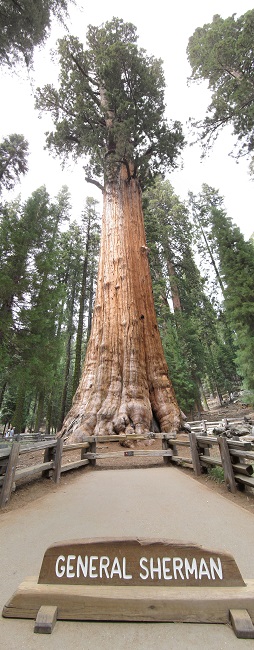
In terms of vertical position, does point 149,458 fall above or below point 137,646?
above

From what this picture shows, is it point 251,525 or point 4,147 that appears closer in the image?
point 251,525

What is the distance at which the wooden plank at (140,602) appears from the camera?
149cm

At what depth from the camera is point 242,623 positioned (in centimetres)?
143

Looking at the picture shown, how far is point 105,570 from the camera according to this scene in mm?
1643

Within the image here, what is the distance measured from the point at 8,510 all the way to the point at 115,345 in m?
6.15

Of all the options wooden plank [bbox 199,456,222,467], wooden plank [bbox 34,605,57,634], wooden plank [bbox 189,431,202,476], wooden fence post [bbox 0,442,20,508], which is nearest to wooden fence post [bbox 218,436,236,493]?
wooden plank [bbox 199,456,222,467]

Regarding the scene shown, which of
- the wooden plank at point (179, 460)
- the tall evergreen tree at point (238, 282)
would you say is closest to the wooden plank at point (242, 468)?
the wooden plank at point (179, 460)

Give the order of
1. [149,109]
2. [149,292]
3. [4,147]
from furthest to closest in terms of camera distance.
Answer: [4,147] → [149,109] → [149,292]

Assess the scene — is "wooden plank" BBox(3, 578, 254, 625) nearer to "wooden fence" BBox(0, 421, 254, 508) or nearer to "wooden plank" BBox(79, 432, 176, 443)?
"wooden fence" BBox(0, 421, 254, 508)

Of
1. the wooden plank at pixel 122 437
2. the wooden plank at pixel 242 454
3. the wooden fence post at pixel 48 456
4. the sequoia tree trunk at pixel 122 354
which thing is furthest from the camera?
the sequoia tree trunk at pixel 122 354

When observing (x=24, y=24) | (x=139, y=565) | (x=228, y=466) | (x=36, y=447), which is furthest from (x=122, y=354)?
(x=24, y=24)

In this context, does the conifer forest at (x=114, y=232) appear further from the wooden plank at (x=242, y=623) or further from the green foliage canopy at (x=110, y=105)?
the wooden plank at (x=242, y=623)

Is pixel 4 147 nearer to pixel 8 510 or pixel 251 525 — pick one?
pixel 8 510

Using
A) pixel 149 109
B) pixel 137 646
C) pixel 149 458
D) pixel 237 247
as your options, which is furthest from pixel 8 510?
pixel 149 109
